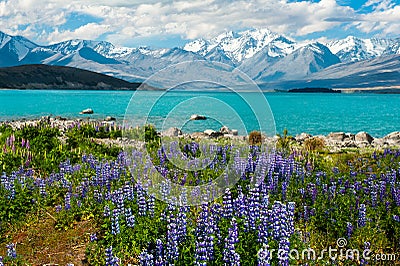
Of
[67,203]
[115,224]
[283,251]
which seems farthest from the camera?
[67,203]

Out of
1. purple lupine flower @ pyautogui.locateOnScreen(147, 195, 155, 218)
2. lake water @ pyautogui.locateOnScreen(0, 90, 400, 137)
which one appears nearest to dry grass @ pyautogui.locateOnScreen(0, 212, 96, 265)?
purple lupine flower @ pyautogui.locateOnScreen(147, 195, 155, 218)

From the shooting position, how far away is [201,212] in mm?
6758

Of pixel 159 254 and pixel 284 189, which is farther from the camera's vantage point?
pixel 284 189

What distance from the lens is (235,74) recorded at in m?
11.2

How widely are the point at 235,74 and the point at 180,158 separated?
2.93 meters

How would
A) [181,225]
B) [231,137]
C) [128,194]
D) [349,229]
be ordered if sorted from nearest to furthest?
[181,225]
[349,229]
[128,194]
[231,137]

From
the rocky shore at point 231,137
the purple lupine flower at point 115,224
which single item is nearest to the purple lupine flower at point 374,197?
the purple lupine flower at point 115,224

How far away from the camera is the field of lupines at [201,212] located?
609cm

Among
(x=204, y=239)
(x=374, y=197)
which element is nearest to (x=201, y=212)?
(x=204, y=239)

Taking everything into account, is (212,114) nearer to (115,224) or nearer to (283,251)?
(115,224)

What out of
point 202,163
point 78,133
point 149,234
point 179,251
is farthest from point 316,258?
point 78,133

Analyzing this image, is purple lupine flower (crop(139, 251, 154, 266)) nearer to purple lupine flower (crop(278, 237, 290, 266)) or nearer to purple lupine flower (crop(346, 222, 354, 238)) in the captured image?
purple lupine flower (crop(278, 237, 290, 266))

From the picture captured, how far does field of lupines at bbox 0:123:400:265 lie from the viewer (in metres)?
6.09

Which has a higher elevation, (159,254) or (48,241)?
(159,254)
